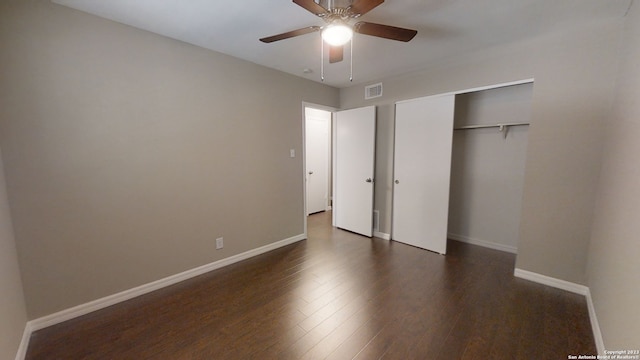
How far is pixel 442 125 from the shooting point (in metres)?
3.01

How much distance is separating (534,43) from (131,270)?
4.34m

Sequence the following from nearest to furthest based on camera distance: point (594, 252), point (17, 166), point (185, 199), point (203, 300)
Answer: point (17, 166)
point (594, 252)
point (203, 300)
point (185, 199)

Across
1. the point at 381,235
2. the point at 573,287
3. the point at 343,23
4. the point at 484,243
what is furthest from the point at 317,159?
the point at 573,287

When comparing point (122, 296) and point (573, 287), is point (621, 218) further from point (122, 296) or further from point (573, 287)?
point (122, 296)

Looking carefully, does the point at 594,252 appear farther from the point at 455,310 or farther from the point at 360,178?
the point at 360,178

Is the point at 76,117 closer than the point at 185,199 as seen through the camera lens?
Yes

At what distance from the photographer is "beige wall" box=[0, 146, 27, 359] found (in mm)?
1333

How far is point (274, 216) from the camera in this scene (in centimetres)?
328

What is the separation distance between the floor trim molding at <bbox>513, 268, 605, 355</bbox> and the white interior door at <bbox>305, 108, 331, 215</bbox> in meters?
3.58

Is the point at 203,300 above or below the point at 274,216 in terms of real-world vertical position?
below

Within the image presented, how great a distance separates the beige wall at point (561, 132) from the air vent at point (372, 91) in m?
1.22

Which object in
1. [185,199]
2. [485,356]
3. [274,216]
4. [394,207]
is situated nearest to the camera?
[485,356]

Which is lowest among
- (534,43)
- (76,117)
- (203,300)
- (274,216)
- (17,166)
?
(203,300)

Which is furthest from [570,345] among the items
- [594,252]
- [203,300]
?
[203,300]
